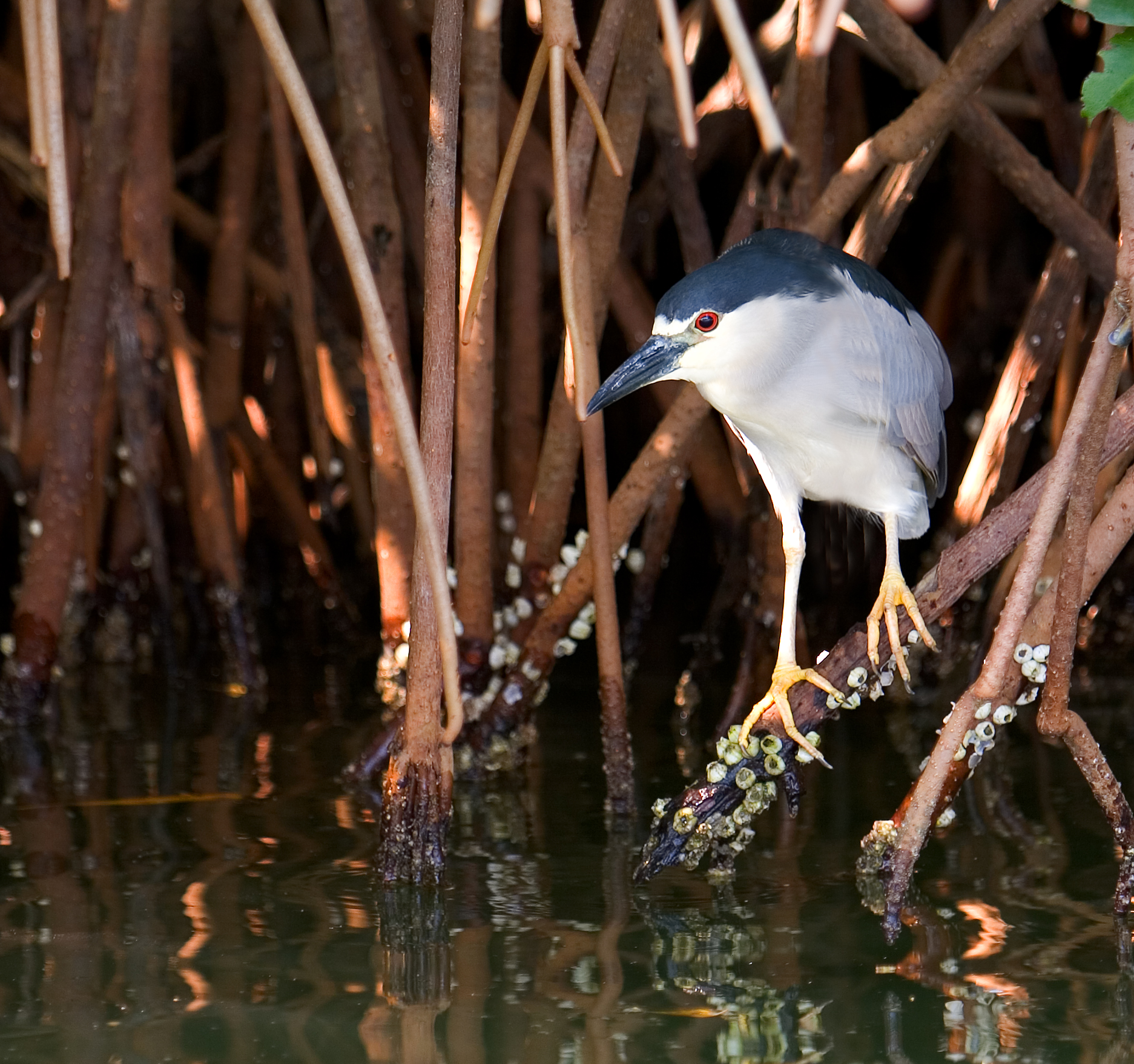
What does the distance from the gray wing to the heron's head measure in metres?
0.11

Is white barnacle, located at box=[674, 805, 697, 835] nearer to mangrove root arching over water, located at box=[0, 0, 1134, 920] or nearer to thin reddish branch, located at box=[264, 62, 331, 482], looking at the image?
mangrove root arching over water, located at box=[0, 0, 1134, 920]

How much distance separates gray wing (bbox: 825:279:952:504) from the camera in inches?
80.1

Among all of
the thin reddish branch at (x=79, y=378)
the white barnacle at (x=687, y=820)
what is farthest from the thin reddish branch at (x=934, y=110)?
the thin reddish branch at (x=79, y=378)

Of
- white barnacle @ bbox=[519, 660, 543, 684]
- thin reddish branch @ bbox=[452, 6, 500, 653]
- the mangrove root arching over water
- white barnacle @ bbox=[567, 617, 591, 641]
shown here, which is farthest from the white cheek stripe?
white barnacle @ bbox=[519, 660, 543, 684]

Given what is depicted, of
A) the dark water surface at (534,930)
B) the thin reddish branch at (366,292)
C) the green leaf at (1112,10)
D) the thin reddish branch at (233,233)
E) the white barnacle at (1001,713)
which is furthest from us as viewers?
the thin reddish branch at (233,233)

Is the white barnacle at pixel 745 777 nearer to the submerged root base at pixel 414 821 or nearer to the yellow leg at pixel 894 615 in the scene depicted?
the yellow leg at pixel 894 615

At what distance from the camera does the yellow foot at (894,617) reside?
2.02 m

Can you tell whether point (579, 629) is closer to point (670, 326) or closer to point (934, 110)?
point (670, 326)

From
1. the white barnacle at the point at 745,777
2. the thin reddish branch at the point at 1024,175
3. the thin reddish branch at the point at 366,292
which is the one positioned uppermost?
the thin reddish branch at the point at 1024,175

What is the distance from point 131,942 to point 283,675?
195 centimetres

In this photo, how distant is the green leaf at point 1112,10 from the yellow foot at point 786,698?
96 centimetres

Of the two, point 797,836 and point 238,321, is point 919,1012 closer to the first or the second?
point 797,836

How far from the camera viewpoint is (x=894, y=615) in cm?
207

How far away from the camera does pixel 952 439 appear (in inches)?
194
